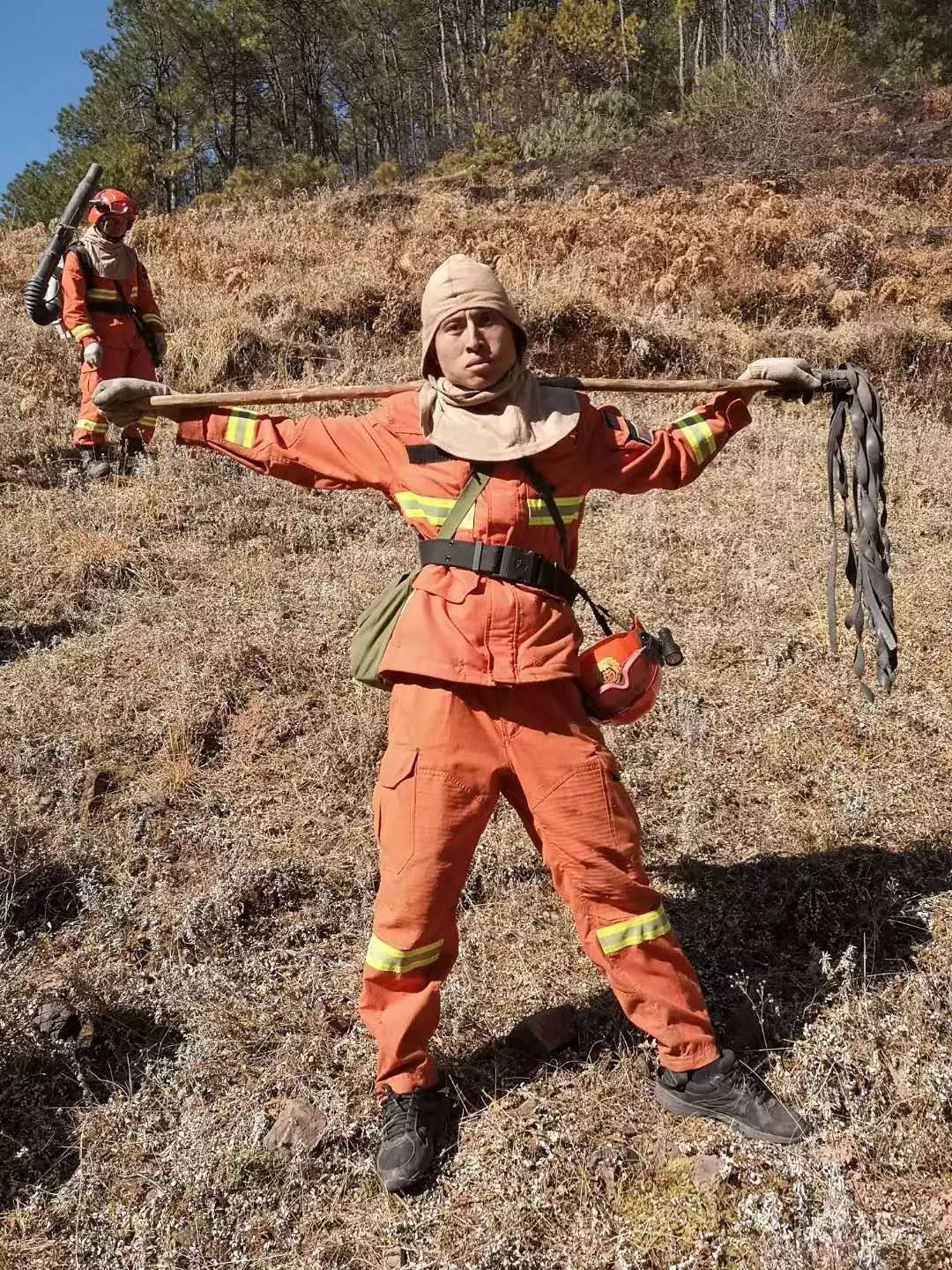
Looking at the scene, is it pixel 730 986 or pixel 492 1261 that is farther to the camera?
pixel 730 986

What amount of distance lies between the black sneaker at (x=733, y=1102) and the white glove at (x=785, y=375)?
1.77 m

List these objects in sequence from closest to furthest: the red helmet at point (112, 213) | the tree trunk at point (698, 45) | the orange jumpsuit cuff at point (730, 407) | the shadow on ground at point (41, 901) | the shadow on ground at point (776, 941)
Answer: the orange jumpsuit cuff at point (730, 407) → the shadow on ground at point (776, 941) → the shadow on ground at point (41, 901) → the red helmet at point (112, 213) → the tree trunk at point (698, 45)

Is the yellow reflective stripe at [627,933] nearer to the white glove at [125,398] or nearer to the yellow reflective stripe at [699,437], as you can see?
the yellow reflective stripe at [699,437]

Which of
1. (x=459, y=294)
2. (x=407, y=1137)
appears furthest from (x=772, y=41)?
(x=407, y=1137)

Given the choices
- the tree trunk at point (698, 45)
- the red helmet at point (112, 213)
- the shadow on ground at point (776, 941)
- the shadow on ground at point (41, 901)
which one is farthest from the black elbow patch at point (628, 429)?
the tree trunk at point (698, 45)

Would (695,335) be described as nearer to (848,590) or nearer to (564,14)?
(848,590)

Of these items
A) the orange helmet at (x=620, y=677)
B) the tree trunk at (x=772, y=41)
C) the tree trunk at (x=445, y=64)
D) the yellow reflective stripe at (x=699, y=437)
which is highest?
the tree trunk at (x=445, y=64)

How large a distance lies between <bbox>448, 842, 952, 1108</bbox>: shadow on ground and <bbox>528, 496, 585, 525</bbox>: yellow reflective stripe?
1.46m

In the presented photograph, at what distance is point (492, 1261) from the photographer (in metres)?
2.07

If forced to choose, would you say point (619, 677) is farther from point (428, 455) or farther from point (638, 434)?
point (428, 455)

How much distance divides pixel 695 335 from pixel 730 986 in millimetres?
6979

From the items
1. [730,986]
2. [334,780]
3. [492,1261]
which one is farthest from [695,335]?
[492,1261]

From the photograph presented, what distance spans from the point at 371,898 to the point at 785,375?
7.12ft

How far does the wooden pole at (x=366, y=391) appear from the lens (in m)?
2.36
